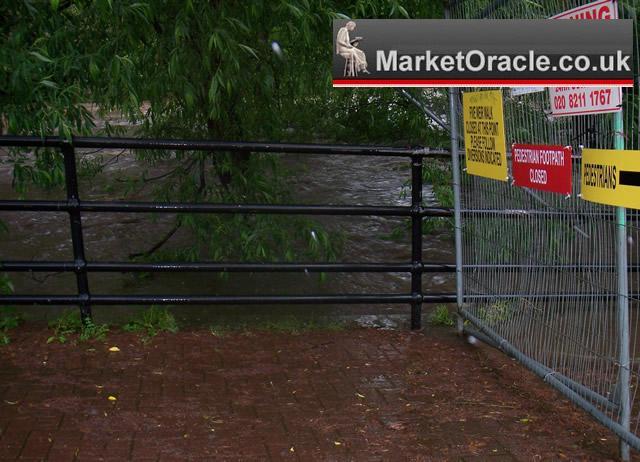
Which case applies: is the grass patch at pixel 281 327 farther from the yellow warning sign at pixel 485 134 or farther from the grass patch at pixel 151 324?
the yellow warning sign at pixel 485 134

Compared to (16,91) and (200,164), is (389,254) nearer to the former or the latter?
(200,164)

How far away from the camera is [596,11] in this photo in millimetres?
3953

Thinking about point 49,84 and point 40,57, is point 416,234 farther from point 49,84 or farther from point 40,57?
point 40,57

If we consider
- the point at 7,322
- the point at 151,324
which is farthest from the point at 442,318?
the point at 7,322

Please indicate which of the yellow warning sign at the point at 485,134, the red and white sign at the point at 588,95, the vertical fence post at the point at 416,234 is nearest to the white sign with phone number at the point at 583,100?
the red and white sign at the point at 588,95

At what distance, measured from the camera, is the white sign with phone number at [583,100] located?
3805mm

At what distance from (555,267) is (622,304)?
74 cm

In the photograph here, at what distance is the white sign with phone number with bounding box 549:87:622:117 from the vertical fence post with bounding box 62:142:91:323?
3.27 meters

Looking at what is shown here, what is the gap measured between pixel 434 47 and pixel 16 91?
2755 mm

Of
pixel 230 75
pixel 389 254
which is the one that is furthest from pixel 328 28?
pixel 389 254

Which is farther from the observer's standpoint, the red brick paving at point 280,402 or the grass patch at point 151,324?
the grass patch at point 151,324

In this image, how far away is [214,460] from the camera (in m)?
4.04

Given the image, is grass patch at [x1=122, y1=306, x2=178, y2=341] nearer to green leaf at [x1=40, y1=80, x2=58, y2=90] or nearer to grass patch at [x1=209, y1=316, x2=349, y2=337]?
grass patch at [x1=209, y1=316, x2=349, y2=337]

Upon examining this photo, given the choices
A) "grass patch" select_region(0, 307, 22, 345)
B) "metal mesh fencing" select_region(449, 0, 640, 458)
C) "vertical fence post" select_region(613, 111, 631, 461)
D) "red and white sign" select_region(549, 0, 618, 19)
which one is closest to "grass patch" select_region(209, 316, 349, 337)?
"metal mesh fencing" select_region(449, 0, 640, 458)
